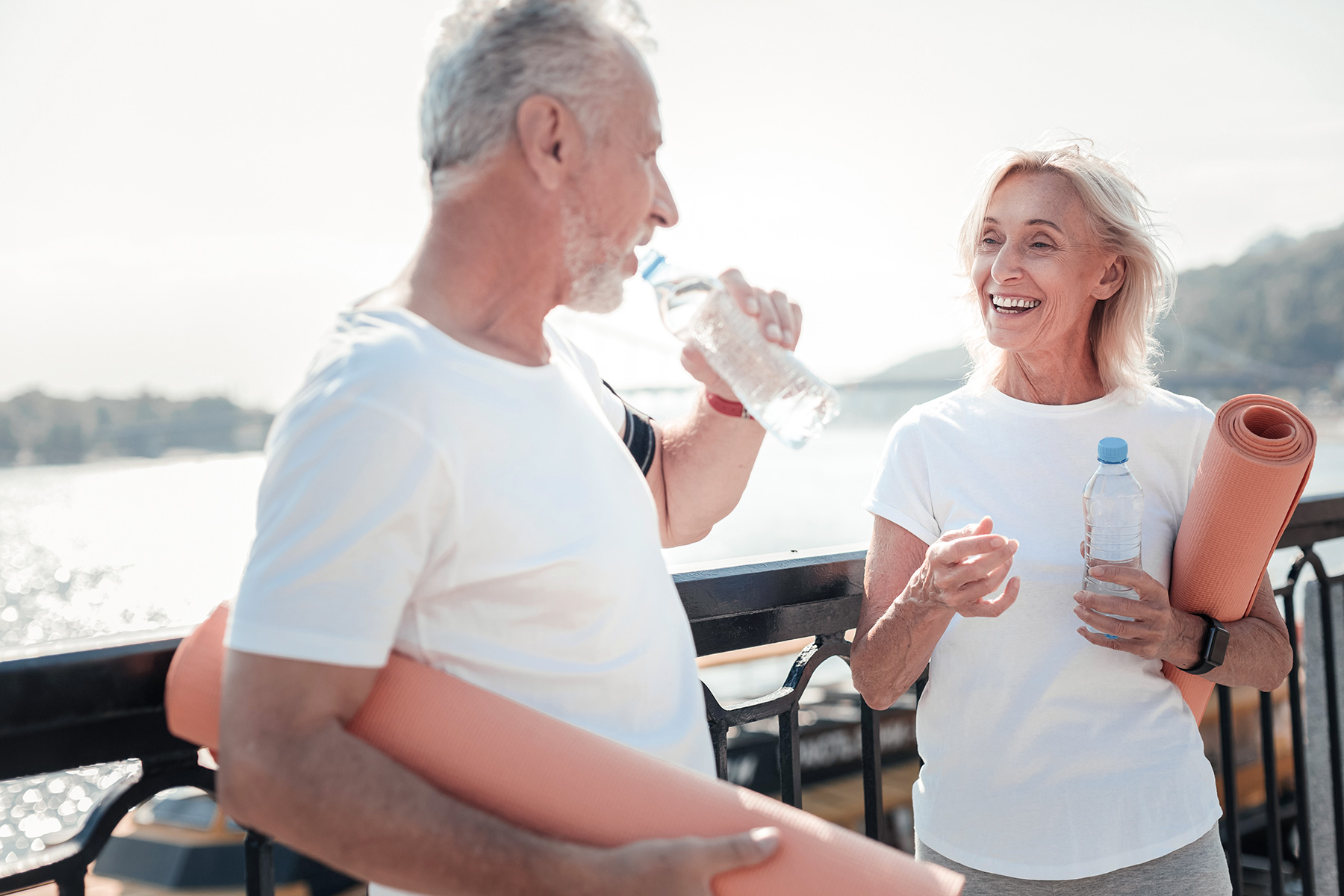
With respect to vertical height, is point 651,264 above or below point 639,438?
above

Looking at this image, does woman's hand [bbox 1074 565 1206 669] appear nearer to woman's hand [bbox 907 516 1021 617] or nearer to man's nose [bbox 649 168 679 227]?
woman's hand [bbox 907 516 1021 617]

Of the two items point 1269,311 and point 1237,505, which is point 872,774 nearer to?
point 1237,505

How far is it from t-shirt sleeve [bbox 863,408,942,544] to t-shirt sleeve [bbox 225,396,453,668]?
110cm

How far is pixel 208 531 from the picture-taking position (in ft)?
186

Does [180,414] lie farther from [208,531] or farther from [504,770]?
[504,770]

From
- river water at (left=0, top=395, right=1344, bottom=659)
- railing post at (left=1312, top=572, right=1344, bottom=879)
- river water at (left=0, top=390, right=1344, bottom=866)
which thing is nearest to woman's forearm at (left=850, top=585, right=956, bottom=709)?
railing post at (left=1312, top=572, right=1344, bottom=879)

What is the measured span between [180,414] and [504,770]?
3377cm

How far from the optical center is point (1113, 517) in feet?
5.22

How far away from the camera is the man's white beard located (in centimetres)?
110

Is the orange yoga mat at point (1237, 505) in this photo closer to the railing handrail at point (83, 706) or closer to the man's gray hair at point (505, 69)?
the man's gray hair at point (505, 69)

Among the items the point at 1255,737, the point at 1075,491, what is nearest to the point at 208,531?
the point at 1255,737

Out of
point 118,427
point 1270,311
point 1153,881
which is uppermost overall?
point 1153,881

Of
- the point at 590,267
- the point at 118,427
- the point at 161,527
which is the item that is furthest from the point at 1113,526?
the point at 161,527

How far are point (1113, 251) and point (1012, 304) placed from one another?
0.25m
